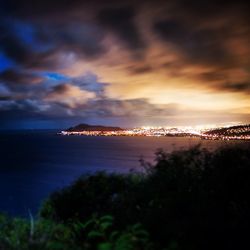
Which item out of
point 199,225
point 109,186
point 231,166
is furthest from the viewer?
point 109,186

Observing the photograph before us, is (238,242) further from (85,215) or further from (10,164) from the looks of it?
(10,164)

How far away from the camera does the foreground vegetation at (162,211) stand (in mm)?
4707

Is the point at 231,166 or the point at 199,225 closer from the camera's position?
the point at 199,225

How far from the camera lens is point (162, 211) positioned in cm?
558

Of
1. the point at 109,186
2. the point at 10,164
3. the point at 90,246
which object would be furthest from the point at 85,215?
the point at 10,164

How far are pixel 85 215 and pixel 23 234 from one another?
313cm

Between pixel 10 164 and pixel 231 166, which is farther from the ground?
pixel 231 166

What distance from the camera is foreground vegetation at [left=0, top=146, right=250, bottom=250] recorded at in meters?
4.71

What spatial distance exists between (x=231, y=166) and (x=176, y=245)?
264cm

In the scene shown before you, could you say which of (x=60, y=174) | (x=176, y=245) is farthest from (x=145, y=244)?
(x=60, y=174)

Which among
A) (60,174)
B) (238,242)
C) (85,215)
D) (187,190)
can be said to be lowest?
(60,174)

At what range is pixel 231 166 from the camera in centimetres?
679

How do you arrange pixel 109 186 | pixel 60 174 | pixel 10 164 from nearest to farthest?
pixel 109 186 < pixel 60 174 < pixel 10 164

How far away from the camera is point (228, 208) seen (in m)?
5.70
